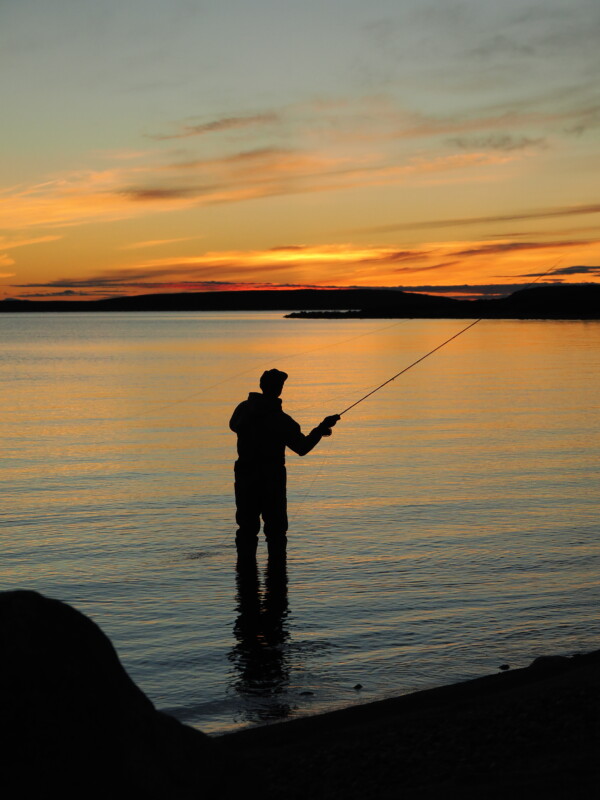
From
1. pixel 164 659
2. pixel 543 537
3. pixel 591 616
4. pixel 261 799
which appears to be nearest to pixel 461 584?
pixel 591 616

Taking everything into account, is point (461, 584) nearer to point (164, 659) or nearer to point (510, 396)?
point (164, 659)

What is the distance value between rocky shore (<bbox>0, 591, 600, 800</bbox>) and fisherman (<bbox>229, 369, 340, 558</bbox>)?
13.0 ft

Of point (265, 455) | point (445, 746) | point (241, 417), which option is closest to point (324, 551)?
point (265, 455)

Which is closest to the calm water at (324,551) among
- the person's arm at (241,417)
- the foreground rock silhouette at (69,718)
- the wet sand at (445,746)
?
the wet sand at (445,746)

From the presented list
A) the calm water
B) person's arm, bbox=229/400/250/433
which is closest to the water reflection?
the calm water

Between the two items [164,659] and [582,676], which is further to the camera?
[164,659]

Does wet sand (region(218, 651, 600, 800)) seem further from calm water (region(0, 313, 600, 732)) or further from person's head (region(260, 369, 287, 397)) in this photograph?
person's head (region(260, 369, 287, 397))

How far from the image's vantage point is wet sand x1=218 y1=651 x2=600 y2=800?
15.8ft

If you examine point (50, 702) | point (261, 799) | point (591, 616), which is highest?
point (50, 702)

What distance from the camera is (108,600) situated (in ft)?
33.2

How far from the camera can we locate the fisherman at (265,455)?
10344 mm

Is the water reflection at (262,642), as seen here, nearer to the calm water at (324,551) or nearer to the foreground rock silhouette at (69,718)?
the calm water at (324,551)

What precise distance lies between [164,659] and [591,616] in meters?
4.26

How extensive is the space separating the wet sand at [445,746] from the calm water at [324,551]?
3.09 ft
